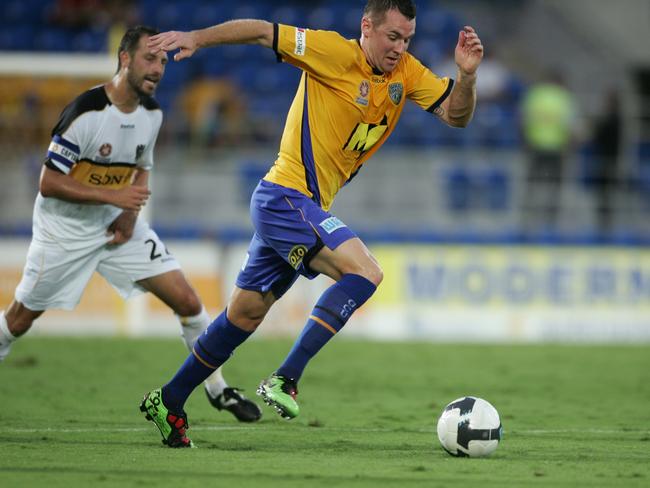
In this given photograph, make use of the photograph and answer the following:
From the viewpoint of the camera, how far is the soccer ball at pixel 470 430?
6508 millimetres

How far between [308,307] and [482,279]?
2506mm

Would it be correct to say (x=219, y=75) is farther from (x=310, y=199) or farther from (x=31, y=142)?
(x=310, y=199)

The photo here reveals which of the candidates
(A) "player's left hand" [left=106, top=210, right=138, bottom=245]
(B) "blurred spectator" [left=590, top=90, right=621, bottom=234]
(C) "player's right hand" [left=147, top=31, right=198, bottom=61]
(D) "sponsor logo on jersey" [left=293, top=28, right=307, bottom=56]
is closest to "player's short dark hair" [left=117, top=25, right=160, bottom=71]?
(A) "player's left hand" [left=106, top=210, right=138, bottom=245]

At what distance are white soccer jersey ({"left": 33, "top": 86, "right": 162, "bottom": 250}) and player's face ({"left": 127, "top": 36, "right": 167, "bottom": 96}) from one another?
266 mm

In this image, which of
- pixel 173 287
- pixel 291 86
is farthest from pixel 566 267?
pixel 173 287

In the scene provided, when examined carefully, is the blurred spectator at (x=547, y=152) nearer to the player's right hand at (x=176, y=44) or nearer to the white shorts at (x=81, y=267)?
the white shorts at (x=81, y=267)

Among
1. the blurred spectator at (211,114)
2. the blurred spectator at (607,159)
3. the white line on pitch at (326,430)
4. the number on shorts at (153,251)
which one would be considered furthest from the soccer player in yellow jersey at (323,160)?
the blurred spectator at (607,159)

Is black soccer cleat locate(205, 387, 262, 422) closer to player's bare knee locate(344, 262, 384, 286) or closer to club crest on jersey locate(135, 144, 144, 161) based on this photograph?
club crest on jersey locate(135, 144, 144, 161)

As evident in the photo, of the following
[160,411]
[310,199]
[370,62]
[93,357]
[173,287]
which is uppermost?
[370,62]

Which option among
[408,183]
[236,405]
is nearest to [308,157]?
[236,405]

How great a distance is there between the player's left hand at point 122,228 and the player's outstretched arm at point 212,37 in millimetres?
2006

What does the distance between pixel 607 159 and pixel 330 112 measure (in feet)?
39.2

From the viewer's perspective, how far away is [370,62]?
6.91 meters

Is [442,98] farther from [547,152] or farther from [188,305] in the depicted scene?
[547,152]
